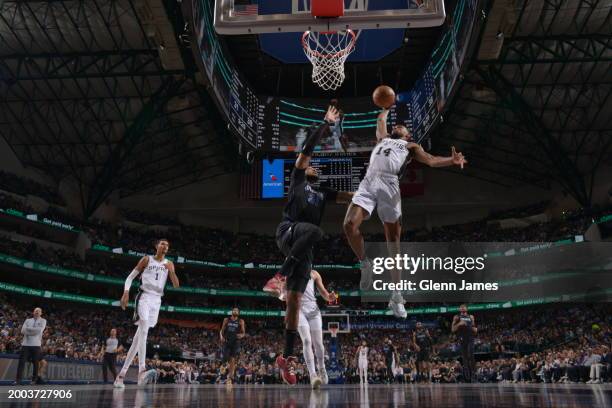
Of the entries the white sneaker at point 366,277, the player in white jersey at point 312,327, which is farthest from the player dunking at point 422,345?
the white sneaker at point 366,277

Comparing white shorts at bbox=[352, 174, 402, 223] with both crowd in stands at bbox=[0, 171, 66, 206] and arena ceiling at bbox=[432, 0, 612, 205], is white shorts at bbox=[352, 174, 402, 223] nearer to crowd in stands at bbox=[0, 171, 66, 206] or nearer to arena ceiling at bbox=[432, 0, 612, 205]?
arena ceiling at bbox=[432, 0, 612, 205]

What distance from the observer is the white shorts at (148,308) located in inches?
327

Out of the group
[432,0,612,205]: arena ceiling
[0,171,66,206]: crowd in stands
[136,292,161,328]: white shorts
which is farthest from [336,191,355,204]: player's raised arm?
[0,171,66,206]: crowd in stands

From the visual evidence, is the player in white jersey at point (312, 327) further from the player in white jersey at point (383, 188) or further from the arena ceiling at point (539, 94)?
the arena ceiling at point (539, 94)

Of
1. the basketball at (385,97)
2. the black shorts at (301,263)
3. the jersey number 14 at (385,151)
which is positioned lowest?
the black shorts at (301,263)

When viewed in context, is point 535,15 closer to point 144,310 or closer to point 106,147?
point 144,310

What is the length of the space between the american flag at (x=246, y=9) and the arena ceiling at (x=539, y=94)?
11365 mm

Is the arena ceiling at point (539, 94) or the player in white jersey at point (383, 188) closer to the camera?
the player in white jersey at point (383, 188)

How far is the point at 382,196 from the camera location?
6.26 metres

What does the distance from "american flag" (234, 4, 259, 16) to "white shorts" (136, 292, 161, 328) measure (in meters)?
4.46

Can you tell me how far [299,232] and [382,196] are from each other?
1.44 metres

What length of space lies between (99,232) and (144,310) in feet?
83.7

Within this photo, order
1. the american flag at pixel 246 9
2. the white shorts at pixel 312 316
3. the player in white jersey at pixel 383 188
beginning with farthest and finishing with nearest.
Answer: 1. the white shorts at pixel 312 316
2. the american flag at pixel 246 9
3. the player in white jersey at pixel 383 188

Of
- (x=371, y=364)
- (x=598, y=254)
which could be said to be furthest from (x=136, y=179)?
(x=598, y=254)
